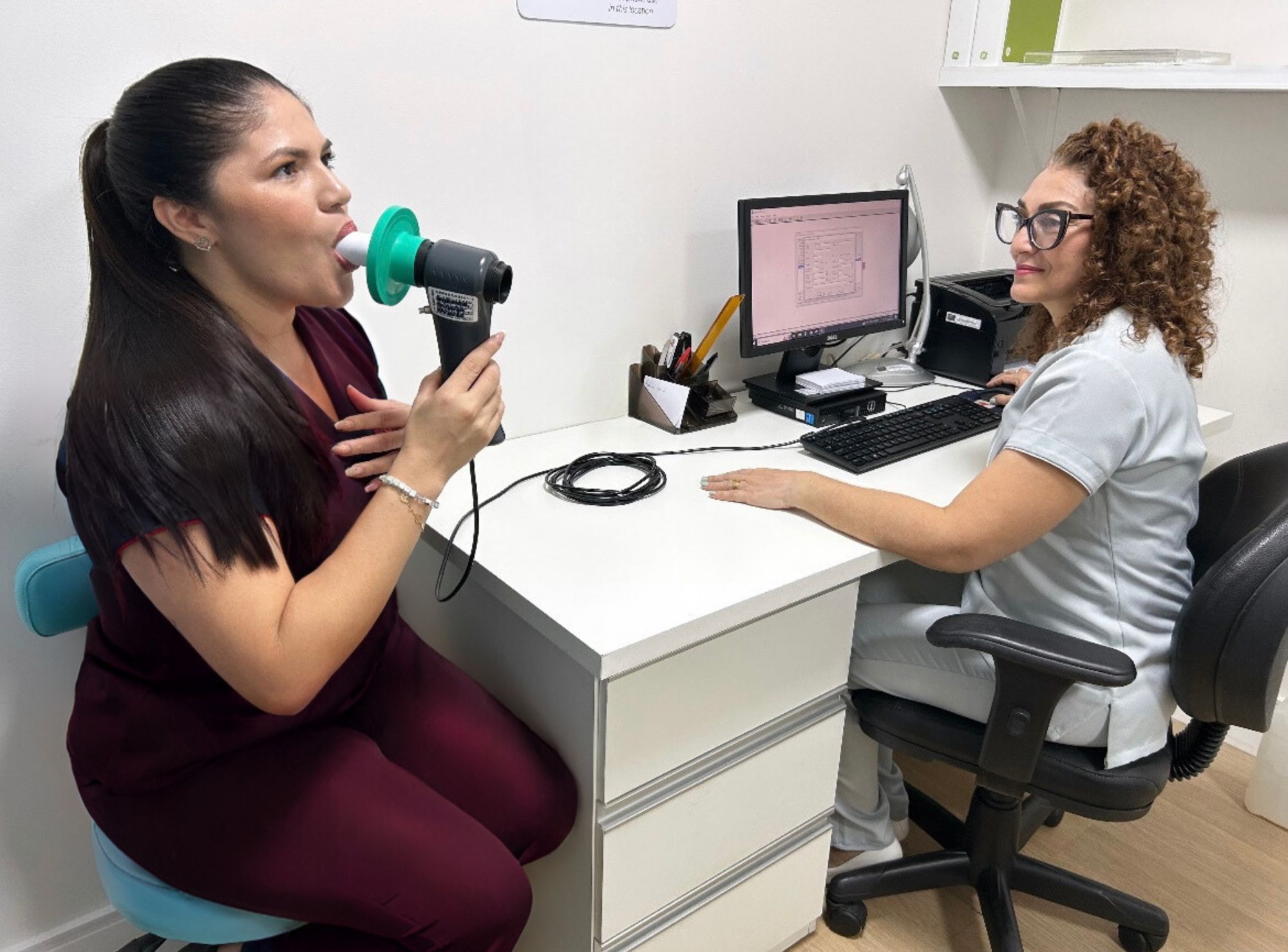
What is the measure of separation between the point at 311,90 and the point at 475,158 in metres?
0.26

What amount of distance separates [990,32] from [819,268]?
69 cm

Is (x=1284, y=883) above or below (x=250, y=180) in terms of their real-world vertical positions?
below

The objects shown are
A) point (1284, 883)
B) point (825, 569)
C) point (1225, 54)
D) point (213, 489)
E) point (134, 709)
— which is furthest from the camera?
point (1225, 54)

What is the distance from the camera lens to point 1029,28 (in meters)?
2.09

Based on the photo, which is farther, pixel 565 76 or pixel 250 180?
pixel 565 76

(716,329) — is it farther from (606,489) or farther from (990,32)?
(990,32)

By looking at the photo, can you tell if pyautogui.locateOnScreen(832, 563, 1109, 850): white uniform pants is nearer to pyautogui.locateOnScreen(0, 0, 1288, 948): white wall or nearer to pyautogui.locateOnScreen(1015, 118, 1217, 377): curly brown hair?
pyautogui.locateOnScreen(1015, 118, 1217, 377): curly brown hair

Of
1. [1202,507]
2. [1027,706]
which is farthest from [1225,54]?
[1027,706]

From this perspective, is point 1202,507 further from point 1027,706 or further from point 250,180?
point 250,180

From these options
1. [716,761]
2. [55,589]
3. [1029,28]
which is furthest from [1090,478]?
[1029,28]

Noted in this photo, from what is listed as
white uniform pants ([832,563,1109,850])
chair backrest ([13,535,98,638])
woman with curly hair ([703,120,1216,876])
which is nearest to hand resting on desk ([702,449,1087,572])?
woman with curly hair ([703,120,1216,876])

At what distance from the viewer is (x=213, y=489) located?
0.89m

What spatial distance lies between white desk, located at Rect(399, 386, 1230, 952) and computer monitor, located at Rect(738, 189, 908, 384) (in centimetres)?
43

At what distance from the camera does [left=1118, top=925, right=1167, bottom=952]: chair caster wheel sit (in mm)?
1558
